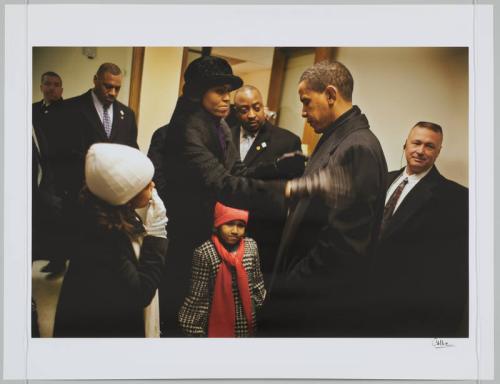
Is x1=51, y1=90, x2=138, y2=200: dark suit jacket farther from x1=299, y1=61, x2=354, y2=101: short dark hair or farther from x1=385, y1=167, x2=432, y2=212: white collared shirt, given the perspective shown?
x1=385, y1=167, x2=432, y2=212: white collared shirt

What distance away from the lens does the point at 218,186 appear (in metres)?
2.46

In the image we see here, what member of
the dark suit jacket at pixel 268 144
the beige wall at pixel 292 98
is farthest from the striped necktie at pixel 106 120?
the beige wall at pixel 292 98

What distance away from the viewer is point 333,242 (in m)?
2.47

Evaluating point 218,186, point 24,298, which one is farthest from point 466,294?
point 24,298

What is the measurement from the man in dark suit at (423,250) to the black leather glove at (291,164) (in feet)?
1.42

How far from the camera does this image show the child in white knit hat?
2436 mm

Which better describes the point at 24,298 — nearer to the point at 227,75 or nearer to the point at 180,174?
the point at 180,174

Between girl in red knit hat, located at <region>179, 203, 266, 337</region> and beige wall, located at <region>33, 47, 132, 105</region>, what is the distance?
0.78m

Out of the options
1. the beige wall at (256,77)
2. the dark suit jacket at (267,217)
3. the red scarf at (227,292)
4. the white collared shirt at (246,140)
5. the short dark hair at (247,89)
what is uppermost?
the beige wall at (256,77)

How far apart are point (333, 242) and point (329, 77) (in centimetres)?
79

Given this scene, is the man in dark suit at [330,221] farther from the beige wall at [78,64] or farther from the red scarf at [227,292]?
the beige wall at [78,64]

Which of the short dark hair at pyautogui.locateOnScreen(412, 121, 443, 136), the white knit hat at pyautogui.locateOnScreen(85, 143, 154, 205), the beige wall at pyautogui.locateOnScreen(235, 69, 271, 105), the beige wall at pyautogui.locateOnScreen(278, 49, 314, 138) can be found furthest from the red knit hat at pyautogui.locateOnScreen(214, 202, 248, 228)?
the short dark hair at pyautogui.locateOnScreen(412, 121, 443, 136)

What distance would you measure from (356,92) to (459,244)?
2.94ft

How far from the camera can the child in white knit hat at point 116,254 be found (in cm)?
244
